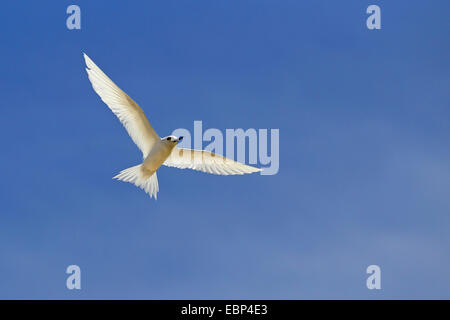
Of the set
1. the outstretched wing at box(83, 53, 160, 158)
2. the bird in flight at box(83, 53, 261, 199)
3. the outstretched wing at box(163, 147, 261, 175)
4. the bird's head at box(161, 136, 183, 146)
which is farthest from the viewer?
the outstretched wing at box(163, 147, 261, 175)

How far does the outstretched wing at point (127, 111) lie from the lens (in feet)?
43.4

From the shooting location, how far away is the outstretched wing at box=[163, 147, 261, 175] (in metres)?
13.9

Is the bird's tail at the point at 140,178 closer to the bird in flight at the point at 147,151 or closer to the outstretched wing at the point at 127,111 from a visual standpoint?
the bird in flight at the point at 147,151

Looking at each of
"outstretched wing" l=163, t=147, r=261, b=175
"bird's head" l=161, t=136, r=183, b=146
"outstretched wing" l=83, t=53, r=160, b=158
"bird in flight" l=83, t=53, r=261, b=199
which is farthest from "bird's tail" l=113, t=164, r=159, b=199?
"outstretched wing" l=163, t=147, r=261, b=175

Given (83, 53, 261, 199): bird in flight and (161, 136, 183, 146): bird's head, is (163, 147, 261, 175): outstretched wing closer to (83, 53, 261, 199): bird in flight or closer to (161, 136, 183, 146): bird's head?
(83, 53, 261, 199): bird in flight

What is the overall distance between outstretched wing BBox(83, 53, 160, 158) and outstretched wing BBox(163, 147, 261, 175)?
2.68 feet

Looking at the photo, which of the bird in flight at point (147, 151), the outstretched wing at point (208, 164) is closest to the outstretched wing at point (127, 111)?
the bird in flight at point (147, 151)

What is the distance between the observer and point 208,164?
46.2ft

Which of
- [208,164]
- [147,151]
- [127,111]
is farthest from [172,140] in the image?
[208,164]

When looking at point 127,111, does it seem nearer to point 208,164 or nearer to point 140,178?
point 140,178
